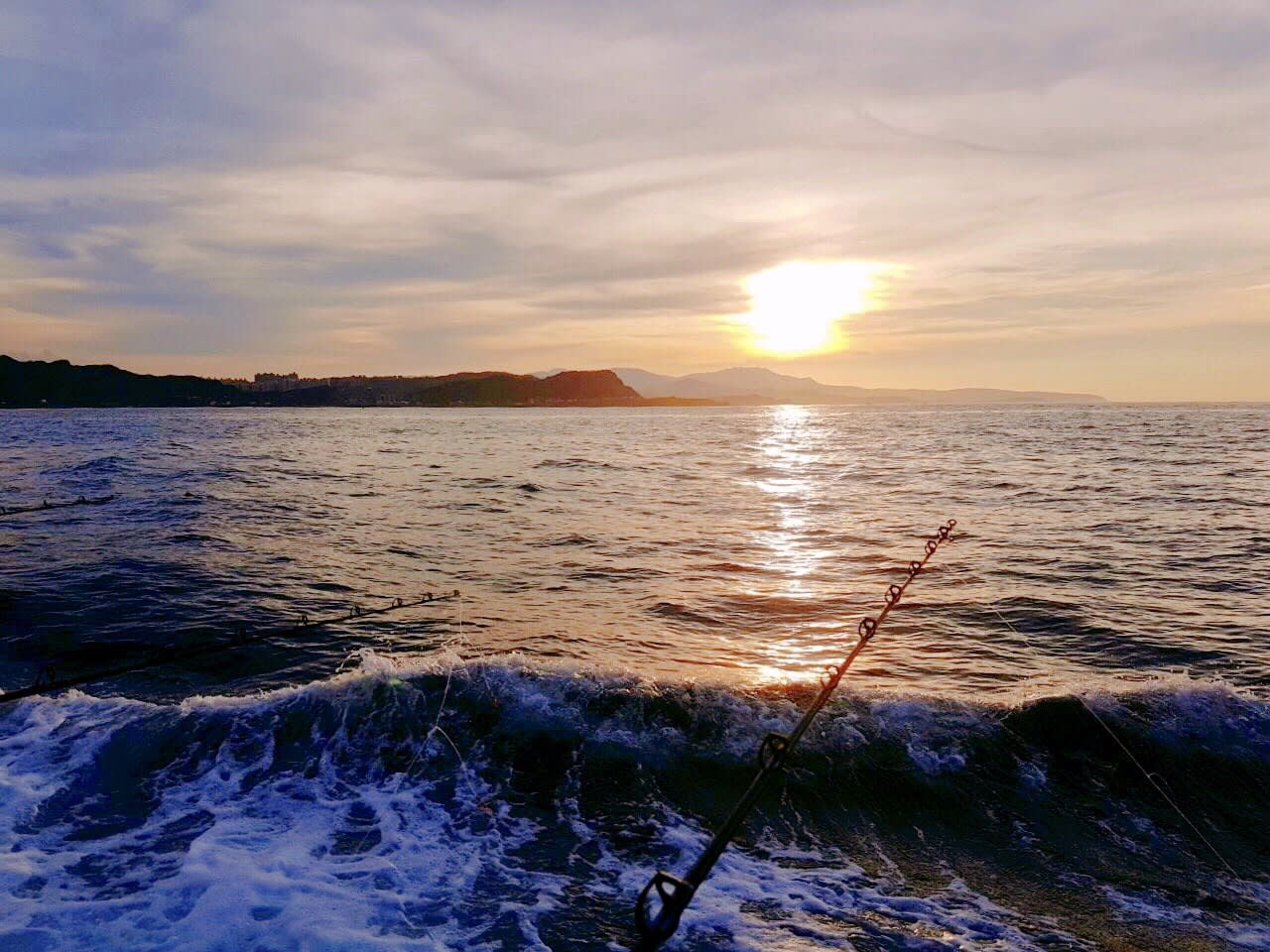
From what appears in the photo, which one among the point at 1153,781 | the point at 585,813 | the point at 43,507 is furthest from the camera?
the point at 43,507

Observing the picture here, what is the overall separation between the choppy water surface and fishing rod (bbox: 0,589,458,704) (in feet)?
1.12

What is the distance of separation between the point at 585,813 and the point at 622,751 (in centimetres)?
119

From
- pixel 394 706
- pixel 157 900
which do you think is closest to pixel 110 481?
pixel 394 706

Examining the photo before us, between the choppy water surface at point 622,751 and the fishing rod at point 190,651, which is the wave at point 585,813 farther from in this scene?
the fishing rod at point 190,651

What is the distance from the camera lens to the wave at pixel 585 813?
6176mm

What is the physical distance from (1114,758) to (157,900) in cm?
1012

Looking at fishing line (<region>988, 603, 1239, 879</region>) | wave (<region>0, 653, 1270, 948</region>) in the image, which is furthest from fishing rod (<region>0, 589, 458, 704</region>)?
fishing line (<region>988, 603, 1239, 879</region>)

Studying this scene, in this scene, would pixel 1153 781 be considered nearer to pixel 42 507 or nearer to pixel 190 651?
pixel 190 651

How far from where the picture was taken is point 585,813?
7.88m

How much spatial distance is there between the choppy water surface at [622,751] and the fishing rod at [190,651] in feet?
1.12

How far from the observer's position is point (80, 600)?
1538cm

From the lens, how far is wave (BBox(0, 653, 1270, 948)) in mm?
6176

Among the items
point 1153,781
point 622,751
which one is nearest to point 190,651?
point 622,751

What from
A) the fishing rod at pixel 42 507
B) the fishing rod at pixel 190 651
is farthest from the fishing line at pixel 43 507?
the fishing rod at pixel 190 651
